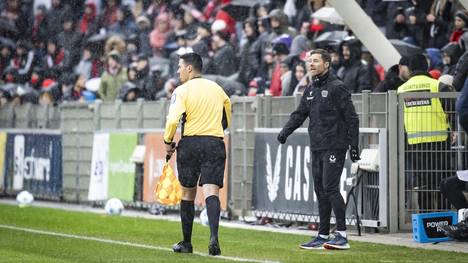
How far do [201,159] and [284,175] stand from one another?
5430 mm

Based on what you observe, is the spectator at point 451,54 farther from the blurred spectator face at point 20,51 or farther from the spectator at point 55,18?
the blurred spectator face at point 20,51

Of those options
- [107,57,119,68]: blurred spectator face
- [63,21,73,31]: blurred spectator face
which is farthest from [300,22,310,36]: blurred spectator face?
[63,21,73,31]: blurred spectator face

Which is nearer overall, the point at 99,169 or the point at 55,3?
the point at 99,169

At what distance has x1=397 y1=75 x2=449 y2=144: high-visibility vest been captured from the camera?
59.9ft

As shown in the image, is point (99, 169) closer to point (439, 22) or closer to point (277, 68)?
point (277, 68)

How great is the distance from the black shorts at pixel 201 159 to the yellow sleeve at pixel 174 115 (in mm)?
→ 270

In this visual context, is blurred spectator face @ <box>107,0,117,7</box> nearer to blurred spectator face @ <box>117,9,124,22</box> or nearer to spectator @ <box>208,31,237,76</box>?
blurred spectator face @ <box>117,9,124,22</box>

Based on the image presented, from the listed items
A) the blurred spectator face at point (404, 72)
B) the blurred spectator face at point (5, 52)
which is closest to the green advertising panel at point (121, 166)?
the blurred spectator face at point (404, 72)

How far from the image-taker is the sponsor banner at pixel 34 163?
2730 centimetres

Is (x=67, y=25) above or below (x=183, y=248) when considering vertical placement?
above

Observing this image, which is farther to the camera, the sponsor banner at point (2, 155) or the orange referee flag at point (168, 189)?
the sponsor banner at point (2, 155)

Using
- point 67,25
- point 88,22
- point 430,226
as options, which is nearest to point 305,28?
point 430,226

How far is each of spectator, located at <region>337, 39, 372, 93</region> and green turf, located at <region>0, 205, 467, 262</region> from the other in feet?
10.8

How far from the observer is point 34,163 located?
2784cm
